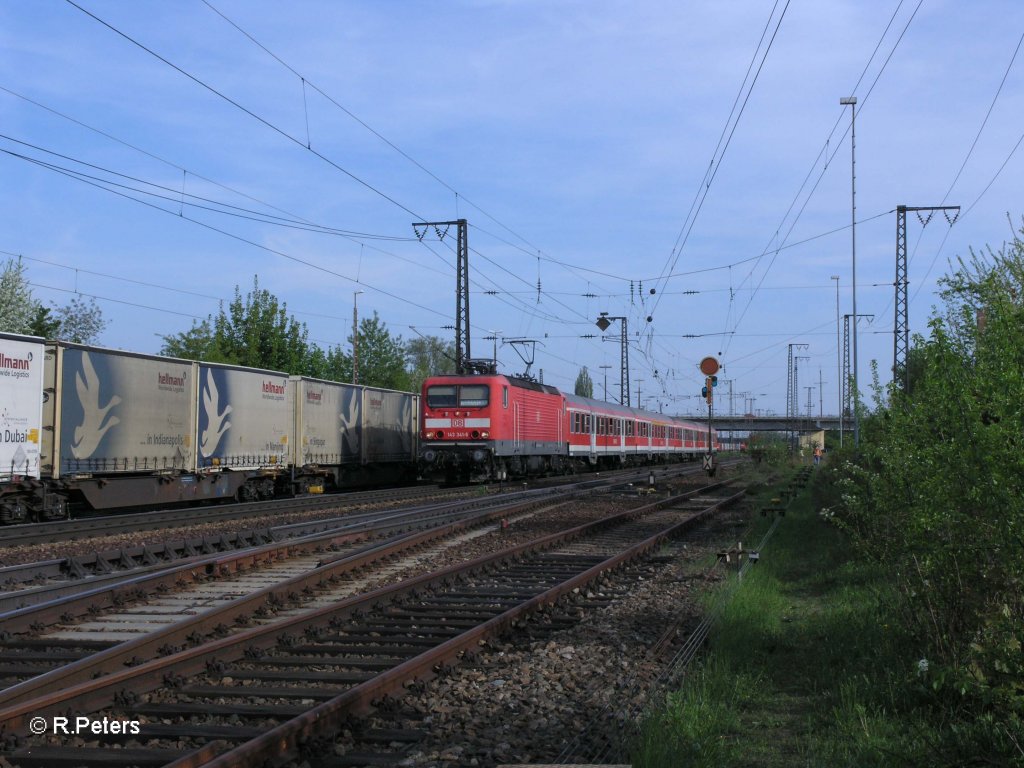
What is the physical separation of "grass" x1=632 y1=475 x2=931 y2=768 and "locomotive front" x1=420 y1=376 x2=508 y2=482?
60.5ft

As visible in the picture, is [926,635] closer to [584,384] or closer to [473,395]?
[473,395]

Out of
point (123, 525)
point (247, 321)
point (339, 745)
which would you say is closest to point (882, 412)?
point (339, 745)

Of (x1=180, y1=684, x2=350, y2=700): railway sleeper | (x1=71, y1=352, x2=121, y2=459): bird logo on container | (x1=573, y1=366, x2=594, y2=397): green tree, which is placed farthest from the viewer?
(x1=573, y1=366, x2=594, y2=397): green tree

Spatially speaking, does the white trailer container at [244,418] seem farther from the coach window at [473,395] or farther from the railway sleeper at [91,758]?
the railway sleeper at [91,758]

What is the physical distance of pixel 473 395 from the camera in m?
28.3

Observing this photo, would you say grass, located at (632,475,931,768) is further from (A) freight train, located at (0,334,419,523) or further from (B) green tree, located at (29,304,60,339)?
(B) green tree, located at (29,304,60,339)

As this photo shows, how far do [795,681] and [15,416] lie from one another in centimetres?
1462

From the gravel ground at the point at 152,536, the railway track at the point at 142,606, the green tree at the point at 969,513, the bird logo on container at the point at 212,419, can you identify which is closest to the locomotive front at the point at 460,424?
the bird logo on container at the point at 212,419

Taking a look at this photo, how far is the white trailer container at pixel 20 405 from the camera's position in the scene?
639 inches

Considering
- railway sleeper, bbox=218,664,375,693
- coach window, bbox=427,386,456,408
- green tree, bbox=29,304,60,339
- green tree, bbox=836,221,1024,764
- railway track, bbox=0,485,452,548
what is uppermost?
green tree, bbox=29,304,60,339

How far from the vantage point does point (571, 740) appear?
5098 millimetres

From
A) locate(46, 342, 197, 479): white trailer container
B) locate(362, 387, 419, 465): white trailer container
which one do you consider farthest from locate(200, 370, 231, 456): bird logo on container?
locate(362, 387, 419, 465): white trailer container

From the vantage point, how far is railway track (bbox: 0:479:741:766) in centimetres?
479

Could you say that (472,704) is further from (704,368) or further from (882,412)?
(704,368)
